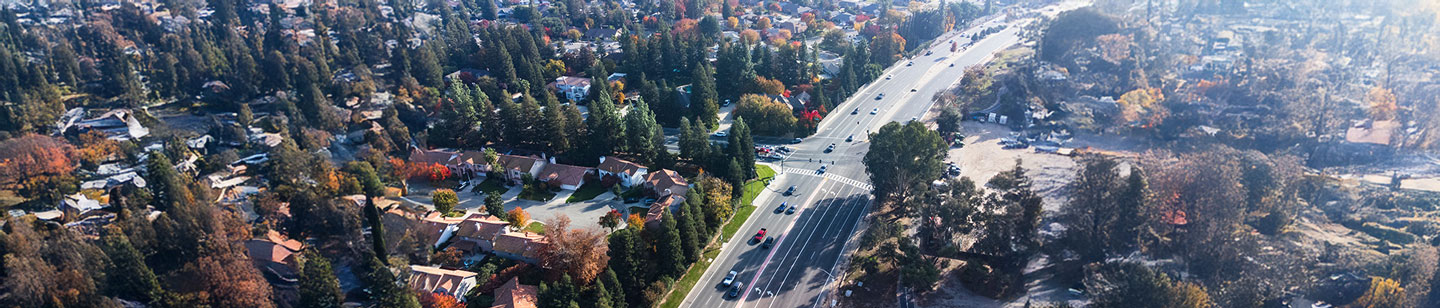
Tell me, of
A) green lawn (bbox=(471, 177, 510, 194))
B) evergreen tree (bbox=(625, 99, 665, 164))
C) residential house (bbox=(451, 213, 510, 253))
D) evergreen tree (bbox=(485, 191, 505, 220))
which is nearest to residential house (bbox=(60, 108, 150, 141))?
green lawn (bbox=(471, 177, 510, 194))

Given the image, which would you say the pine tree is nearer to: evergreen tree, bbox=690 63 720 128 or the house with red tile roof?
the house with red tile roof

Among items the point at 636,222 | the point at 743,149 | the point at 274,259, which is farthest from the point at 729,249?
the point at 274,259

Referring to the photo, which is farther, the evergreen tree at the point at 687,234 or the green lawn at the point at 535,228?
the green lawn at the point at 535,228

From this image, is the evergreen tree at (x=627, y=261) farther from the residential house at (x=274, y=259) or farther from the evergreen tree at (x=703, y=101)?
the evergreen tree at (x=703, y=101)

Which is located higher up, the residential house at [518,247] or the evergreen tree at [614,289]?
the evergreen tree at [614,289]

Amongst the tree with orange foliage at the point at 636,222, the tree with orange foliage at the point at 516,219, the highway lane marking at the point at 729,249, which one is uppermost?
the tree with orange foliage at the point at 636,222

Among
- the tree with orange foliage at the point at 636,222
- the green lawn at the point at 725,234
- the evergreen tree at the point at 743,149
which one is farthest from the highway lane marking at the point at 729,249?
the tree with orange foliage at the point at 636,222
